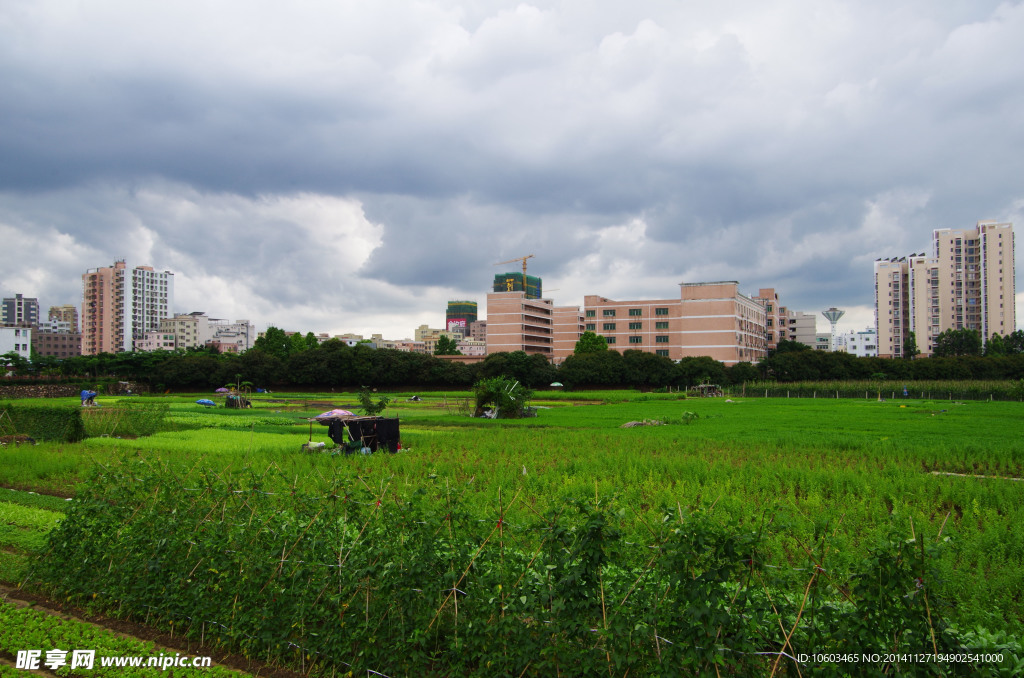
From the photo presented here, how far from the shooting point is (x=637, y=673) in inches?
168

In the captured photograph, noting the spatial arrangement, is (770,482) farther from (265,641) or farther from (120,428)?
(120,428)

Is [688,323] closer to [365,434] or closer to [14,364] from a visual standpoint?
[365,434]

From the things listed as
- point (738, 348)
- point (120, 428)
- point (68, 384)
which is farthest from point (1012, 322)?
point (68, 384)

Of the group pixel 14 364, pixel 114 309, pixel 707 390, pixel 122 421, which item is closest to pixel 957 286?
pixel 707 390

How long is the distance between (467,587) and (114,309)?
16535 centimetres

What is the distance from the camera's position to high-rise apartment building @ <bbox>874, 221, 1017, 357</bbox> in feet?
357

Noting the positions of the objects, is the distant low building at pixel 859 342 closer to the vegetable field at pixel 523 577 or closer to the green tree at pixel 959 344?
the green tree at pixel 959 344

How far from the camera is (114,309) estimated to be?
141m

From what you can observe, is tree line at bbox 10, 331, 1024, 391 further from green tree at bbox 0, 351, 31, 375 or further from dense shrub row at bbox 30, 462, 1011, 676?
dense shrub row at bbox 30, 462, 1011, 676

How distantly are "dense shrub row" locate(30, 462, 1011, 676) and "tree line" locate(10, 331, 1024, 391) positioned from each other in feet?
196

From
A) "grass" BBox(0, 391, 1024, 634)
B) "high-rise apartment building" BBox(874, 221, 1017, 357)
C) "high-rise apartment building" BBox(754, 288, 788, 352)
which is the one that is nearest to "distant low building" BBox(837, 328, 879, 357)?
"high-rise apartment building" BBox(874, 221, 1017, 357)

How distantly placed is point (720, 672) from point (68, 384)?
70073mm

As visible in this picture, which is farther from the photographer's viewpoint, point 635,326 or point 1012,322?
point 1012,322

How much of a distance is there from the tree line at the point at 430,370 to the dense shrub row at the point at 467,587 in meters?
59.8
